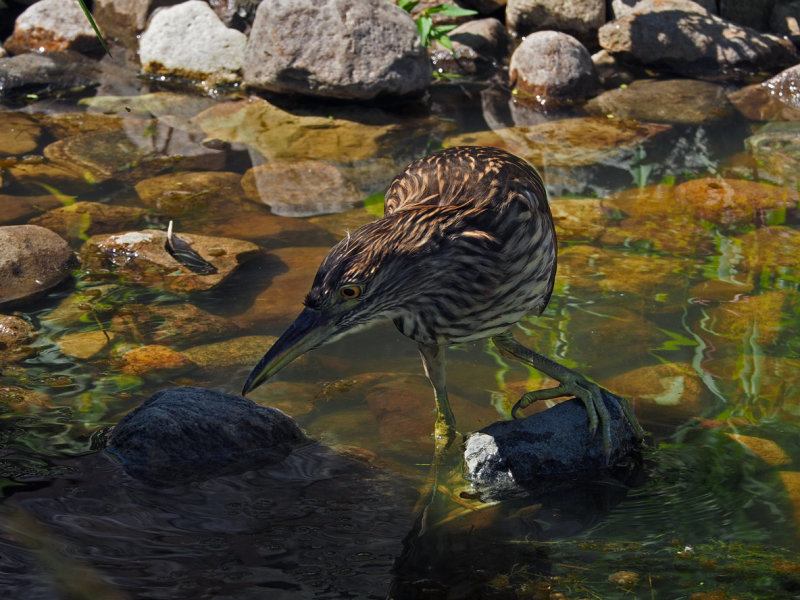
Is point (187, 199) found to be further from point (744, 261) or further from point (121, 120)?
point (744, 261)

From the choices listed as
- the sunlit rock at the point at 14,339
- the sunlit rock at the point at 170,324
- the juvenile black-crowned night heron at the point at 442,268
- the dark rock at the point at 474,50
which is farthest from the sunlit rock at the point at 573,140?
the sunlit rock at the point at 14,339

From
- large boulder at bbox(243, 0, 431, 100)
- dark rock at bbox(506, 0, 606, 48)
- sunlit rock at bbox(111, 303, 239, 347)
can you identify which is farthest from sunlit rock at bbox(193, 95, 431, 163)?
sunlit rock at bbox(111, 303, 239, 347)

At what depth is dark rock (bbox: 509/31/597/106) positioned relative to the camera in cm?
968

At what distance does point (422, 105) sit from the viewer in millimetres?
9562

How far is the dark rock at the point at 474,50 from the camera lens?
1077 cm

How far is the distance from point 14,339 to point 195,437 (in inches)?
64.8

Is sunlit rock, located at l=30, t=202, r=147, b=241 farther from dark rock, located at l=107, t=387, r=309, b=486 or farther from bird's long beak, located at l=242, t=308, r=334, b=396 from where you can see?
bird's long beak, located at l=242, t=308, r=334, b=396

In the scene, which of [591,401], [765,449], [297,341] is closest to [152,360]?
[297,341]

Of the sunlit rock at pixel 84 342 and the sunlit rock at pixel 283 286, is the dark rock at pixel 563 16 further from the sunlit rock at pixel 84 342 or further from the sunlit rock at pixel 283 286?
the sunlit rock at pixel 84 342

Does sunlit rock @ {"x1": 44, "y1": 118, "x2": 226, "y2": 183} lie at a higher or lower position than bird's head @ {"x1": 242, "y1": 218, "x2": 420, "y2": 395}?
lower

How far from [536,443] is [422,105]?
20.4 ft

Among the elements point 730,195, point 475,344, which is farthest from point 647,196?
point 475,344

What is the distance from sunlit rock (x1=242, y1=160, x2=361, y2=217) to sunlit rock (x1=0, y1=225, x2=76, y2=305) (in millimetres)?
1670

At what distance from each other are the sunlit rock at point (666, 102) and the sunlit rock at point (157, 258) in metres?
4.71
